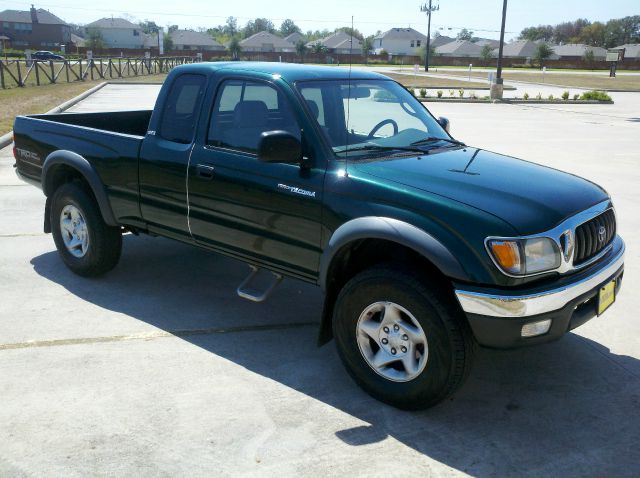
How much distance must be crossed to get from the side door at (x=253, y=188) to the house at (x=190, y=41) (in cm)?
12634

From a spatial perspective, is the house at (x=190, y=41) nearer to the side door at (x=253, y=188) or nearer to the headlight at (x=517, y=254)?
the side door at (x=253, y=188)

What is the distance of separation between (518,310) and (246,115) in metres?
2.26

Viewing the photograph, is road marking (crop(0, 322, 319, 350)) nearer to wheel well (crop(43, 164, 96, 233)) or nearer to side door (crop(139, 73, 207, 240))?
side door (crop(139, 73, 207, 240))

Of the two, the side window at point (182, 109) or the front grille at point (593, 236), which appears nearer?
the front grille at point (593, 236)

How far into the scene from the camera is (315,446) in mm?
3330

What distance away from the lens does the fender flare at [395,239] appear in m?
3.31

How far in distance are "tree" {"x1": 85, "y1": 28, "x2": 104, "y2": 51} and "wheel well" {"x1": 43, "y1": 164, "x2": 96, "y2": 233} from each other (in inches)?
4145

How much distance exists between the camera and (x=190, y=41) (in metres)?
126

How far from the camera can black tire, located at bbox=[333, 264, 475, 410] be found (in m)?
3.40

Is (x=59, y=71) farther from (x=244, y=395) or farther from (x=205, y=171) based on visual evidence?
(x=244, y=395)

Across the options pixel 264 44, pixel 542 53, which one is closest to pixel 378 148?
pixel 542 53

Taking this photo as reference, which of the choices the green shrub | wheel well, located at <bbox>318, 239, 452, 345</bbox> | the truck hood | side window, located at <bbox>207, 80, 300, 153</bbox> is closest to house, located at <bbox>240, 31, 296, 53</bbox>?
the green shrub

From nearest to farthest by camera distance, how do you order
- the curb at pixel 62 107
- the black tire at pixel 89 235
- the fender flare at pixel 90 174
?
the fender flare at pixel 90 174 → the black tire at pixel 89 235 → the curb at pixel 62 107

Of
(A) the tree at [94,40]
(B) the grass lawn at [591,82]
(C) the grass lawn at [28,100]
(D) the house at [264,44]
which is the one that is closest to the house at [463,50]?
(D) the house at [264,44]
